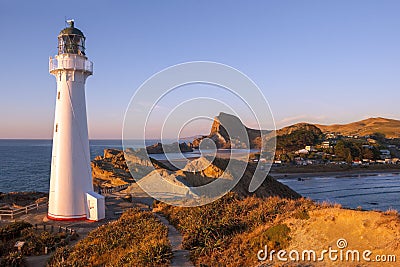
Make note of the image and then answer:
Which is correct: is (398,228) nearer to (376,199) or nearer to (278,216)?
(278,216)

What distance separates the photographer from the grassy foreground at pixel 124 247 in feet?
26.2

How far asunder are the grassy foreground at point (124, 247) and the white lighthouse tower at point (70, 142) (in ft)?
12.5

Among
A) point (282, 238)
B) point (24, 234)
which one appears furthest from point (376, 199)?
point (24, 234)

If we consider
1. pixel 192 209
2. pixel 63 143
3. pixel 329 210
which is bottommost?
pixel 192 209

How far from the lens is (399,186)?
44500 millimetres

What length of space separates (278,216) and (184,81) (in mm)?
5477

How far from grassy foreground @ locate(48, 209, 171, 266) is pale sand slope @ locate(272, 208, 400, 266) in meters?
3.35

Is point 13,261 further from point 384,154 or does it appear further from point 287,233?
point 384,154

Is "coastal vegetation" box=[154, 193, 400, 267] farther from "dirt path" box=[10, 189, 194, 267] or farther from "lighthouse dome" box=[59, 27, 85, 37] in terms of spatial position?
"lighthouse dome" box=[59, 27, 85, 37]

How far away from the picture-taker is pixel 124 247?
9.98m

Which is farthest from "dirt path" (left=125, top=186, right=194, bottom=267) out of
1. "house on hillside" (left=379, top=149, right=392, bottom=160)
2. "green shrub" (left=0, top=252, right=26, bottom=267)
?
"house on hillside" (left=379, top=149, right=392, bottom=160)

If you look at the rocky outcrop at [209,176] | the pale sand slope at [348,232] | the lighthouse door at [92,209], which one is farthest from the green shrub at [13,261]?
the rocky outcrop at [209,176]

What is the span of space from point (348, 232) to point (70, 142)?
12831mm

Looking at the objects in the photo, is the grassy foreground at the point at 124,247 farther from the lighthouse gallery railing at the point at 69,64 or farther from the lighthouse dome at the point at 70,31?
the lighthouse dome at the point at 70,31
